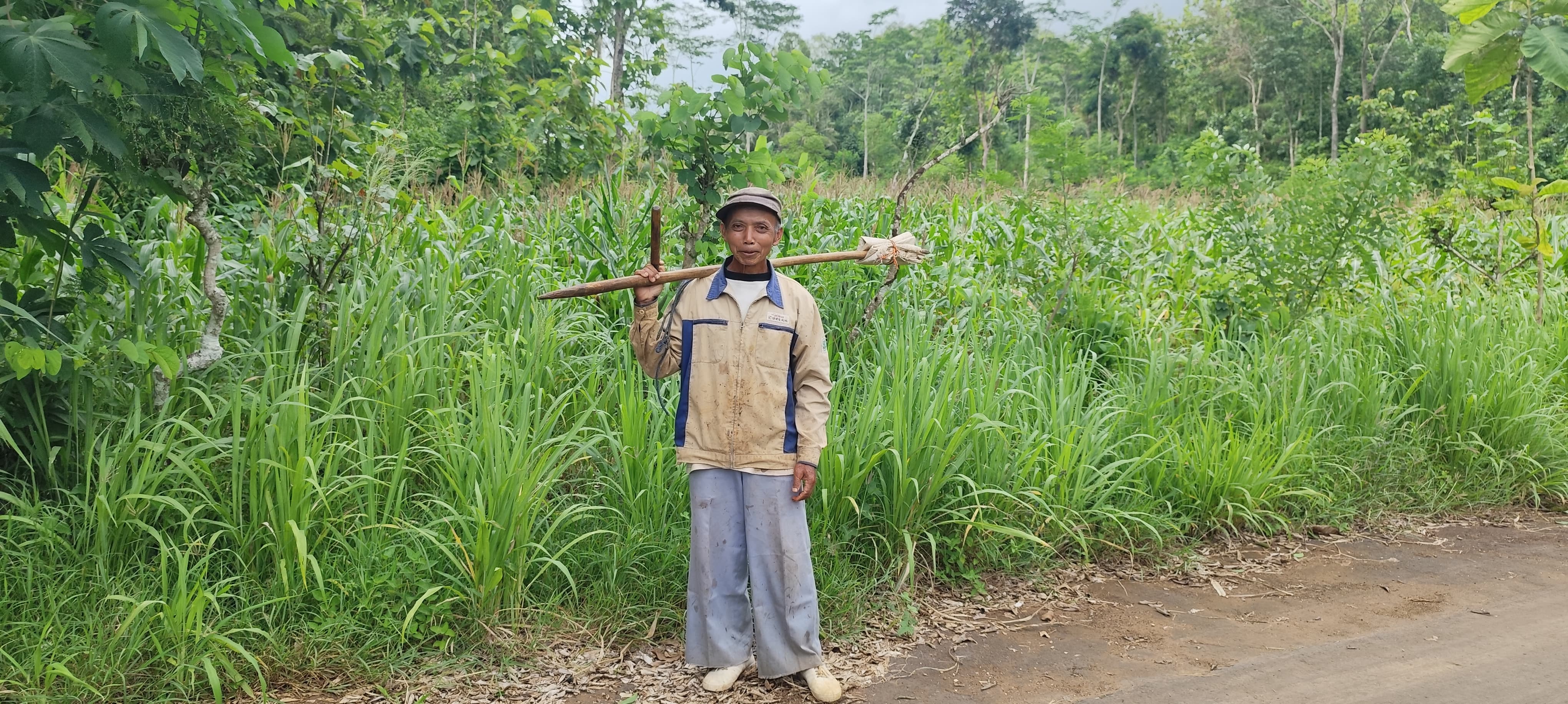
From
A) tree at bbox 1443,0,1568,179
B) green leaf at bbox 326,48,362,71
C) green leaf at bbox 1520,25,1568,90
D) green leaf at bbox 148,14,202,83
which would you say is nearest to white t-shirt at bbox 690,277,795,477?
green leaf at bbox 148,14,202,83

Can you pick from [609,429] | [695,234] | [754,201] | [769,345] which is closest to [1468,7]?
[754,201]

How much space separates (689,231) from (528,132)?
8.57 feet

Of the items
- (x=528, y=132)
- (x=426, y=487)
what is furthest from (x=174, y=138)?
(x=528, y=132)

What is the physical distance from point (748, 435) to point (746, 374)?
192 millimetres

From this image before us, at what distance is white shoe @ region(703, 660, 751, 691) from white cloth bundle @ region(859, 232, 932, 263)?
5.04ft

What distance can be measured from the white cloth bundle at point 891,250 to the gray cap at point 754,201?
2.15ft

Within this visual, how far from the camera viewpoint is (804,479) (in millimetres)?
3115

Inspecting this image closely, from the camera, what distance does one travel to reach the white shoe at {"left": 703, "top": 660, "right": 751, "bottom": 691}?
10.5ft

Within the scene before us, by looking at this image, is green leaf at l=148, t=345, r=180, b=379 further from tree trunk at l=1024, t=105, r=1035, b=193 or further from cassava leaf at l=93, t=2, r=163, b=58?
tree trunk at l=1024, t=105, r=1035, b=193

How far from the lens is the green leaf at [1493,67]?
10.2 ft

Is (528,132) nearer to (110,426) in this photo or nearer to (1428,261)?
(110,426)

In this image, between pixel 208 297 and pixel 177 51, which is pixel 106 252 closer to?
pixel 208 297

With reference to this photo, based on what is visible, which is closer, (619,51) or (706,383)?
(706,383)

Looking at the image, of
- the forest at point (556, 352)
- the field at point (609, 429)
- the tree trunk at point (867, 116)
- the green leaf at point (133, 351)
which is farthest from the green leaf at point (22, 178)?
the tree trunk at point (867, 116)
